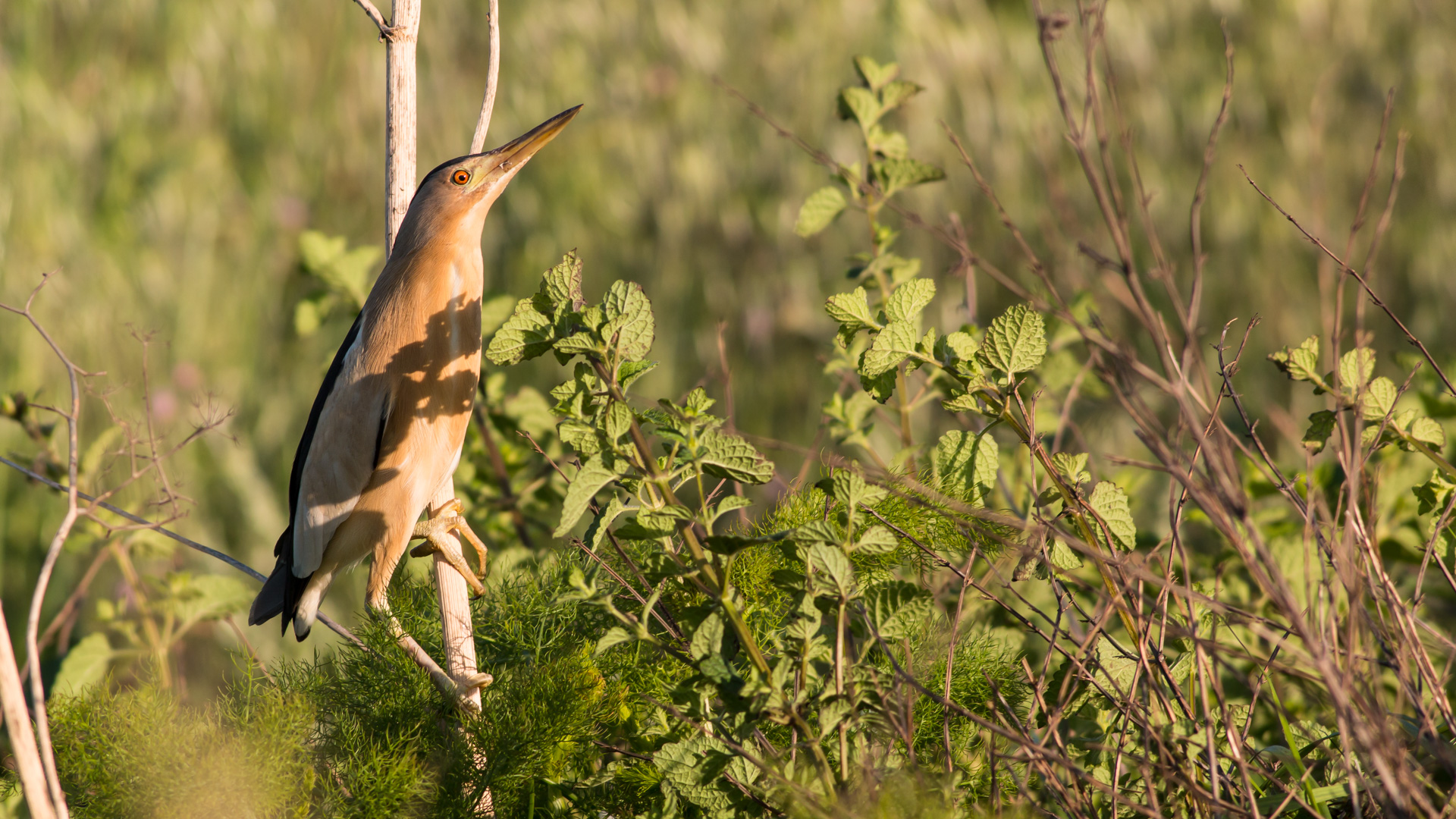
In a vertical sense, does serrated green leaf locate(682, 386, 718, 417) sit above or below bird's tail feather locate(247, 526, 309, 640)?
below

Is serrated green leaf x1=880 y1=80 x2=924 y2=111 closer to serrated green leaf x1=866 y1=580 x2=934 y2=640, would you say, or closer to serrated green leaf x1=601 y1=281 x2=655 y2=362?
serrated green leaf x1=601 y1=281 x2=655 y2=362

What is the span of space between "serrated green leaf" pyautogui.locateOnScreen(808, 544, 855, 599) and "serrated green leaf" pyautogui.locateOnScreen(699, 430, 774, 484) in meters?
0.08

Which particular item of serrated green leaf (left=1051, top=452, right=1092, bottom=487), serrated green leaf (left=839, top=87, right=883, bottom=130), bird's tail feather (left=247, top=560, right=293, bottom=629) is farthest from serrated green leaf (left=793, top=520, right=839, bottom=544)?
bird's tail feather (left=247, top=560, right=293, bottom=629)

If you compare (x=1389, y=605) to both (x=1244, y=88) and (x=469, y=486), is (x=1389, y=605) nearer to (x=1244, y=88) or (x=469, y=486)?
(x=469, y=486)

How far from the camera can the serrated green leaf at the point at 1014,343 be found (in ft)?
3.77

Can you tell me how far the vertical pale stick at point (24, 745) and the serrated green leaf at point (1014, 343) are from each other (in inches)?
40.6

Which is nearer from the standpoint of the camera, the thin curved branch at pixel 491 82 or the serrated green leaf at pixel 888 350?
the serrated green leaf at pixel 888 350

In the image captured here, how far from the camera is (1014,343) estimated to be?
1161 mm

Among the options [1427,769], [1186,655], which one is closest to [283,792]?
[1186,655]

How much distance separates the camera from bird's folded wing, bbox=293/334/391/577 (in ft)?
6.01

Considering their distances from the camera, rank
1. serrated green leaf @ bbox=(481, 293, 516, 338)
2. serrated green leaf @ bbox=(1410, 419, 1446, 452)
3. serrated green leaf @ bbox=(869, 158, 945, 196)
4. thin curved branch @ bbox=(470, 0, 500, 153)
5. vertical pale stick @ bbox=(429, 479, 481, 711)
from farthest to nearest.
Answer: serrated green leaf @ bbox=(481, 293, 516, 338) → serrated green leaf @ bbox=(869, 158, 945, 196) → thin curved branch @ bbox=(470, 0, 500, 153) → vertical pale stick @ bbox=(429, 479, 481, 711) → serrated green leaf @ bbox=(1410, 419, 1446, 452)

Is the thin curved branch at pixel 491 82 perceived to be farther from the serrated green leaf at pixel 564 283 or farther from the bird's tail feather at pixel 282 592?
the bird's tail feather at pixel 282 592

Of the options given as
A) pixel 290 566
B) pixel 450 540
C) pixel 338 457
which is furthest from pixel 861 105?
pixel 290 566

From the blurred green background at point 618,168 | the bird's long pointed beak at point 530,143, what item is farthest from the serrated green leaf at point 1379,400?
the blurred green background at point 618,168
